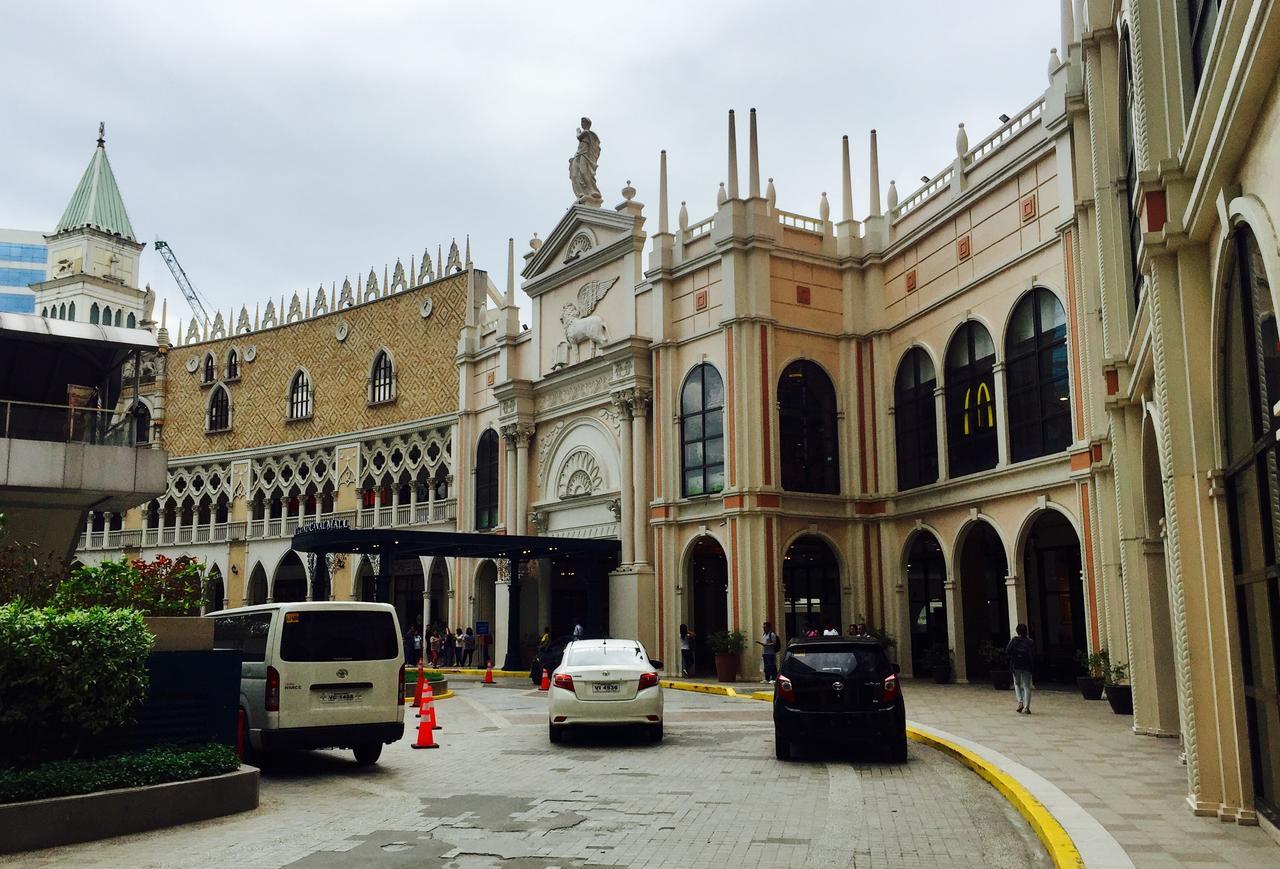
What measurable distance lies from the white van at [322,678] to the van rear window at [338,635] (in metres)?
0.01

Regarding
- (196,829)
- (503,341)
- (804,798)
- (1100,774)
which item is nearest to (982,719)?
(1100,774)

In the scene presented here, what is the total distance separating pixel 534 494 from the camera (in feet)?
133

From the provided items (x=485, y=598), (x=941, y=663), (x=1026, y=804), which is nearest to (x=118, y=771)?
(x=1026, y=804)

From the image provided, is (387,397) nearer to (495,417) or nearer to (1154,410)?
(495,417)

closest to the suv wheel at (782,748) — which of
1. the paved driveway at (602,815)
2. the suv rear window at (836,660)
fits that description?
the paved driveway at (602,815)

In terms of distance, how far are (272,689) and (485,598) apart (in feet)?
98.8

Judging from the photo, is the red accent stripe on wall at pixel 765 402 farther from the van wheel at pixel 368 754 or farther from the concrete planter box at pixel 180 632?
the concrete planter box at pixel 180 632

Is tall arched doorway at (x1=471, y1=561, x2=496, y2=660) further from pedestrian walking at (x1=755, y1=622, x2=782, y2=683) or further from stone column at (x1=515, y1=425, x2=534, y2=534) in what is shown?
pedestrian walking at (x1=755, y1=622, x2=782, y2=683)

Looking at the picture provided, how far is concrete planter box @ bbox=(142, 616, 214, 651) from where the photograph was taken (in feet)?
37.4

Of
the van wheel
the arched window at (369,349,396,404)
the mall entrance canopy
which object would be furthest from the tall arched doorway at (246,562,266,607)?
the van wheel

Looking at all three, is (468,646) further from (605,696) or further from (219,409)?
(605,696)

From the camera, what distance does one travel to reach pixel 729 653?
1185 inches

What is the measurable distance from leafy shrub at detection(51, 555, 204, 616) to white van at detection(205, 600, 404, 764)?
1.17 meters

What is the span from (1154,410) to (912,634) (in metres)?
19.3
